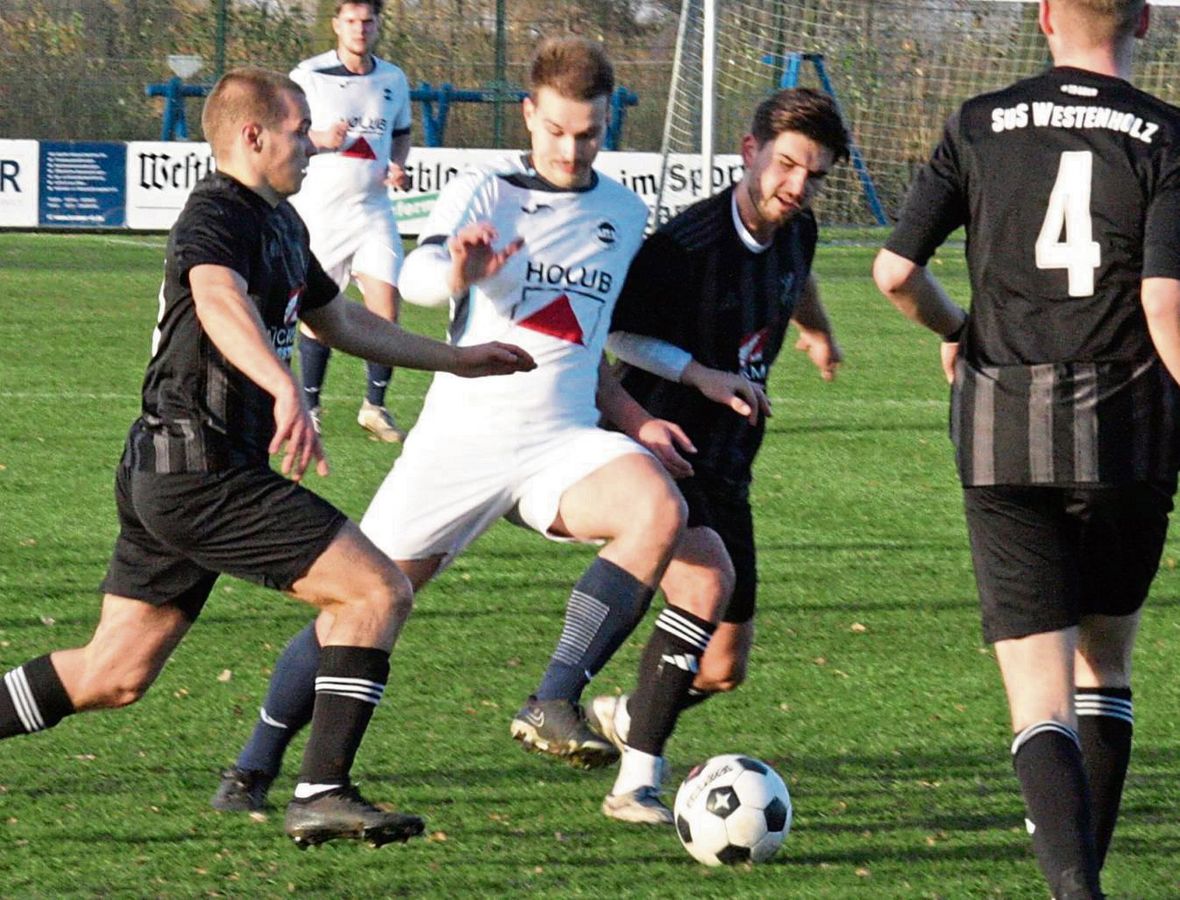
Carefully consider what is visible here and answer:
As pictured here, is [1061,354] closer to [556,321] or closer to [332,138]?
[556,321]

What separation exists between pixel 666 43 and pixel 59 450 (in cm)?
1723

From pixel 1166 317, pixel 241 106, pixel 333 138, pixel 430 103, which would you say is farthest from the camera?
pixel 430 103

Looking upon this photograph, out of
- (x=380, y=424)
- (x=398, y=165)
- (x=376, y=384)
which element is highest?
(x=398, y=165)

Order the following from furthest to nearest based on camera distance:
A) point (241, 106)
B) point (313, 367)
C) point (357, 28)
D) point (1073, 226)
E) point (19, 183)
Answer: point (19, 183) < point (357, 28) < point (313, 367) < point (241, 106) < point (1073, 226)

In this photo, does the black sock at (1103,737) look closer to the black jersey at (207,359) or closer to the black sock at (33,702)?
the black jersey at (207,359)

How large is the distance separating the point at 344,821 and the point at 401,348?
1.10 m

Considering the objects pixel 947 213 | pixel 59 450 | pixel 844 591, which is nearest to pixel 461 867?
pixel 947 213

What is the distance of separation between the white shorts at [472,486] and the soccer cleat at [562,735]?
1.63 feet

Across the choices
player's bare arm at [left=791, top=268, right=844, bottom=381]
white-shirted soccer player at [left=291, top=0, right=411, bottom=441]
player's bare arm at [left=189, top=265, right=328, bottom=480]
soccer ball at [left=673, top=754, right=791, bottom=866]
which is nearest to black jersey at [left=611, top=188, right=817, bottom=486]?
player's bare arm at [left=791, top=268, right=844, bottom=381]

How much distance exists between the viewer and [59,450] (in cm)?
958

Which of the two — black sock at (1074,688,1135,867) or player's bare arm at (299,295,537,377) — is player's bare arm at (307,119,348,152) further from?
black sock at (1074,688,1135,867)

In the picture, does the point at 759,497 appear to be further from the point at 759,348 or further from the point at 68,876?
the point at 68,876

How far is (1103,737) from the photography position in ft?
12.6

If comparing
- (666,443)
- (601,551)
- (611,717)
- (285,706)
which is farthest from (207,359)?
(611,717)
